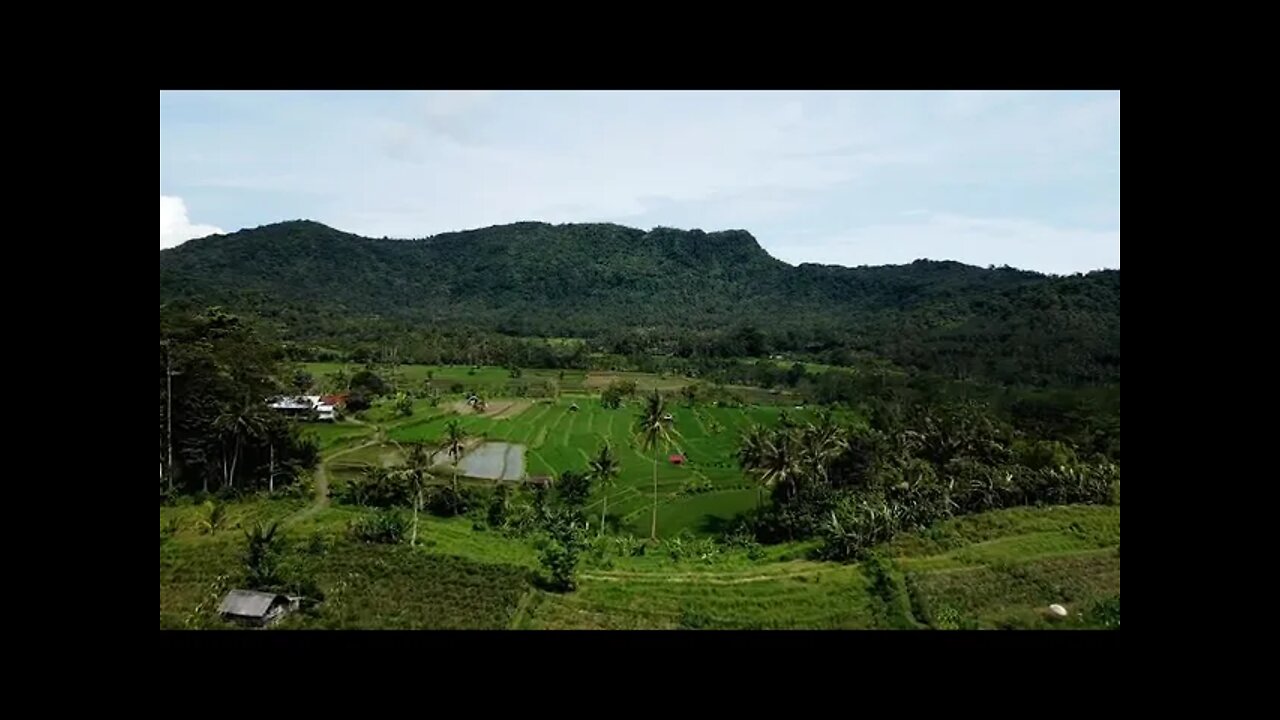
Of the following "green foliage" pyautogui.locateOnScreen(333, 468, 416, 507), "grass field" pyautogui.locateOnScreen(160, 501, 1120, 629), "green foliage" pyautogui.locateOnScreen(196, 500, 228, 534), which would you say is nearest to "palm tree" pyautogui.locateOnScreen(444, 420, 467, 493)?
"green foliage" pyautogui.locateOnScreen(333, 468, 416, 507)

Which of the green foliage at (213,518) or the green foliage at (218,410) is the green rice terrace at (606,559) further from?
the green foliage at (218,410)

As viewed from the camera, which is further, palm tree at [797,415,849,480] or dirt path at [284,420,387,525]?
palm tree at [797,415,849,480]

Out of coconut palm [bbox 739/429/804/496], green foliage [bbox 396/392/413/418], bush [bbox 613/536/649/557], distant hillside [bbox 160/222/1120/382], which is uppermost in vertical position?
distant hillside [bbox 160/222/1120/382]

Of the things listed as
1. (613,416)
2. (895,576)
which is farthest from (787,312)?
(895,576)

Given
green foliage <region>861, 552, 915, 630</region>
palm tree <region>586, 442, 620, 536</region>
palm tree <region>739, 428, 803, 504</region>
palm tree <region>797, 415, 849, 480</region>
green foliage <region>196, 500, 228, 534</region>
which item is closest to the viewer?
green foliage <region>861, 552, 915, 630</region>

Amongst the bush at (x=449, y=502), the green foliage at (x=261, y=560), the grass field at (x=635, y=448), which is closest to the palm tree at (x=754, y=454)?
the grass field at (x=635, y=448)

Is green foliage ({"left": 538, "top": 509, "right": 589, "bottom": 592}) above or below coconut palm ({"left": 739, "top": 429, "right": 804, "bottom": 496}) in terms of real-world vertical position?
below

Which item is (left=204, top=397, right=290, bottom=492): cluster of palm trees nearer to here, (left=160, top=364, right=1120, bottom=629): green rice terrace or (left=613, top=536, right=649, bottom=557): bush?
(left=160, top=364, right=1120, bottom=629): green rice terrace
